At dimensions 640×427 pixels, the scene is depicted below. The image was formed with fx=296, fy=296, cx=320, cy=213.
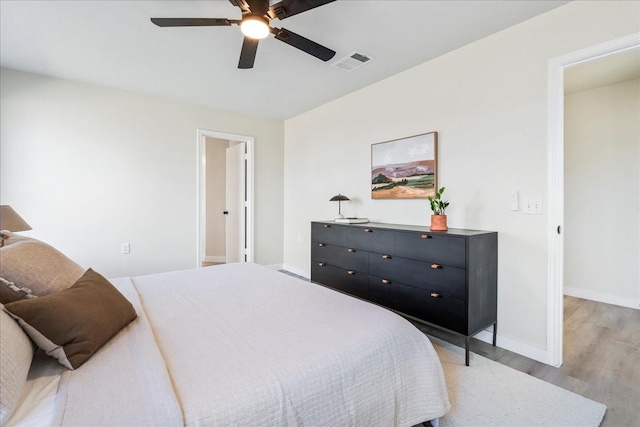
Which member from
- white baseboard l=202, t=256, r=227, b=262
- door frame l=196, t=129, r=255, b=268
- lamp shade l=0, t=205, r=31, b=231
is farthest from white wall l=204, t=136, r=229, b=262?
lamp shade l=0, t=205, r=31, b=231

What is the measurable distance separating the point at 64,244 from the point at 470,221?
4.23 meters

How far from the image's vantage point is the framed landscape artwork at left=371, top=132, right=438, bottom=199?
2.81 m

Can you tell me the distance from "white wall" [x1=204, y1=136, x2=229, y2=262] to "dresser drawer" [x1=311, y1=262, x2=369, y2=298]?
303cm

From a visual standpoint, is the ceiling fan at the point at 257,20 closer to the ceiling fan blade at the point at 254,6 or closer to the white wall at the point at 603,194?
the ceiling fan blade at the point at 254,6

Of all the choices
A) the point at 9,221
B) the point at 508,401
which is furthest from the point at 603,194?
the point at 9,221

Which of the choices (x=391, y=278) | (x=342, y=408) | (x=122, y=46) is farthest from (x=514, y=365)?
(x=122, y=46)

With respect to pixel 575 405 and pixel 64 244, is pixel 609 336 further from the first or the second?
pixel 64 244

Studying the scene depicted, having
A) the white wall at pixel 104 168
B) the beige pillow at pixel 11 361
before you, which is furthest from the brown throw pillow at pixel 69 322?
the white wall at pixel 104 168

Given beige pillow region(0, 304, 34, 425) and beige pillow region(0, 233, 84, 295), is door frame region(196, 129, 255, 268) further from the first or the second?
beige pillow region(0, 304, 34, 425)

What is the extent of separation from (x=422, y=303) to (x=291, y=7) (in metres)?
2.22

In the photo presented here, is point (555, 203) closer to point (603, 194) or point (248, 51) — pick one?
point (603, 194)

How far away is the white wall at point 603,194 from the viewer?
10.4 ft

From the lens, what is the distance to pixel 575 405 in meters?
1.65

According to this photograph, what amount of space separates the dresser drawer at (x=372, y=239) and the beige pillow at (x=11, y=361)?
225 cm
